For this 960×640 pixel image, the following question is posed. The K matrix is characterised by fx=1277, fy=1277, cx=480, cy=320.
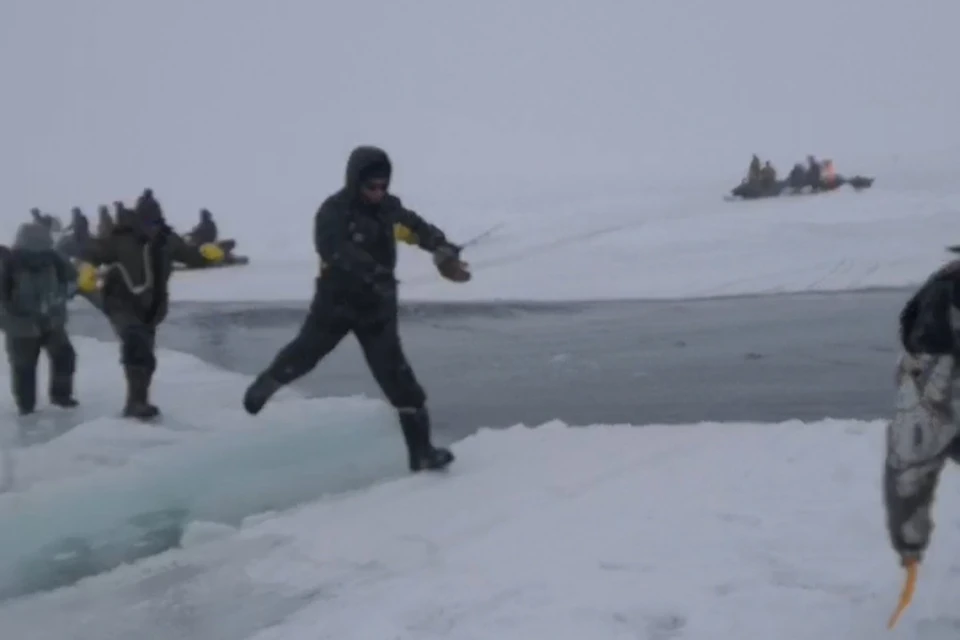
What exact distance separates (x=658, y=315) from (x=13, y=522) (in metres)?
12.3

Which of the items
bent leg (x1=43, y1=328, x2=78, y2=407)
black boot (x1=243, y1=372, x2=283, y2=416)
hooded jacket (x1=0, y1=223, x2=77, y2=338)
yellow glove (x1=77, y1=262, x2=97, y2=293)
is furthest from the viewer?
bent leg (x1=43, y1=328, x2=78, y2=407)

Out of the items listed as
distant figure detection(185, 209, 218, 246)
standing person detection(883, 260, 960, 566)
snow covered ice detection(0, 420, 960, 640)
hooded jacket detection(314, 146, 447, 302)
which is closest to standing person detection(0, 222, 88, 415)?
hooded jacket detection(314, 146, 447, 302)

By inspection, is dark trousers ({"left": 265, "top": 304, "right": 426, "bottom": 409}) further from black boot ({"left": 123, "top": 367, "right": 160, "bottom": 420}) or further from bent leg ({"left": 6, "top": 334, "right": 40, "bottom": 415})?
bent leg ({"left": 6, "top": 334, "right": 40, "bottom": 415})

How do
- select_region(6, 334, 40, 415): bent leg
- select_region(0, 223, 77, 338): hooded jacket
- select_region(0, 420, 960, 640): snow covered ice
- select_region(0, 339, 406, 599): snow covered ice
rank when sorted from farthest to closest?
select_region(6, 334, 40, 415): bent leg < select_region(0, 223, 77, 338): hooded jacket < select_region(0, 339, 406, 599): snow covered ice < select_region(0, 420, 960, 640): snow covered ice

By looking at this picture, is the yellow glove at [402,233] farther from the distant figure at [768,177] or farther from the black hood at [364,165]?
the distant figure at [768,177]

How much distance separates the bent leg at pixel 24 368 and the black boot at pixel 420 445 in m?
4.10

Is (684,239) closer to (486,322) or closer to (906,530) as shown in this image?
(486,322)

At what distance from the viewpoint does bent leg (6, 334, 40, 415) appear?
9602mm

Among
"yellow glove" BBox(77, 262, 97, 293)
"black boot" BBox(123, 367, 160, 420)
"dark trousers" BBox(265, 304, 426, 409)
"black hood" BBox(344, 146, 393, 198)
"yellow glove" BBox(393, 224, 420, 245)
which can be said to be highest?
"black hood" BBox(344, 146, 393, 198)

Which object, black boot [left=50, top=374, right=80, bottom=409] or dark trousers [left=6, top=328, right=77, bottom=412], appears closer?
dark trousers [left=6, top=328, right=77, bottom=412]

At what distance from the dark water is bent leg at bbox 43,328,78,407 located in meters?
2.12

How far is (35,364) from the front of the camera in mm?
9711

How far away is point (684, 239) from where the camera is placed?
26984mm

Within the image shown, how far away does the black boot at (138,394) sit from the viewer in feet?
29.6
